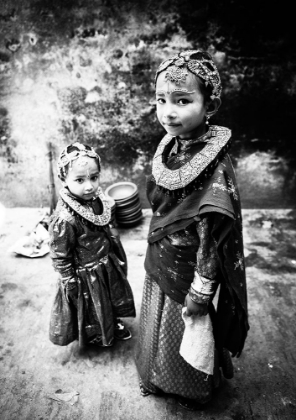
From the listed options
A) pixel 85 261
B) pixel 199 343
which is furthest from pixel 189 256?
pixel 85 261

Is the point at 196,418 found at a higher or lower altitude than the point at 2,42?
lower

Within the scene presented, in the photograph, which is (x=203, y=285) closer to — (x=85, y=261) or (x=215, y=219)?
(x=215, y=219)

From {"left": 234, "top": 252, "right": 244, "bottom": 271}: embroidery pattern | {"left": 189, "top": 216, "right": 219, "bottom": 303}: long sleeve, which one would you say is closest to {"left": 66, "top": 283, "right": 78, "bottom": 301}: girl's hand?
{"left": 189, "top": 216, "right": 219, "bottom": 303}: long sleeve

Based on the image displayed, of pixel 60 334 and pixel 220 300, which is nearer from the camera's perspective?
pixel 220 300

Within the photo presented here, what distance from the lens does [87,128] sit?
4.79 meters

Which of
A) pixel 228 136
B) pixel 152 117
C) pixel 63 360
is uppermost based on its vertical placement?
pixel 228 136

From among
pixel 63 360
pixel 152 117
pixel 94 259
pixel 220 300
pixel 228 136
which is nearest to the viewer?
pixel 228 136

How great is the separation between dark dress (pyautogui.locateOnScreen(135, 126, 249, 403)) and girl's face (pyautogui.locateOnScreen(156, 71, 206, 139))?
151 mm

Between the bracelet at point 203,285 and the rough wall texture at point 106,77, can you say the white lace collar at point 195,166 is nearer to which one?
the bracelet at point 203,285

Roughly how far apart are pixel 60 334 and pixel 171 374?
3.15 feet

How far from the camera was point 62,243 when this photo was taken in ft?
8.02

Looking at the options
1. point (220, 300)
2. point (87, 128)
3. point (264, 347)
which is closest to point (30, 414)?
point (220, 300)

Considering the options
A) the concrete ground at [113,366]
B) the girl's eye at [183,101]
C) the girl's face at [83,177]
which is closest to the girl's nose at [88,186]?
the girl's face at [83,177]

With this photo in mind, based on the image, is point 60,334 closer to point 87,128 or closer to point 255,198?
point 87,128
